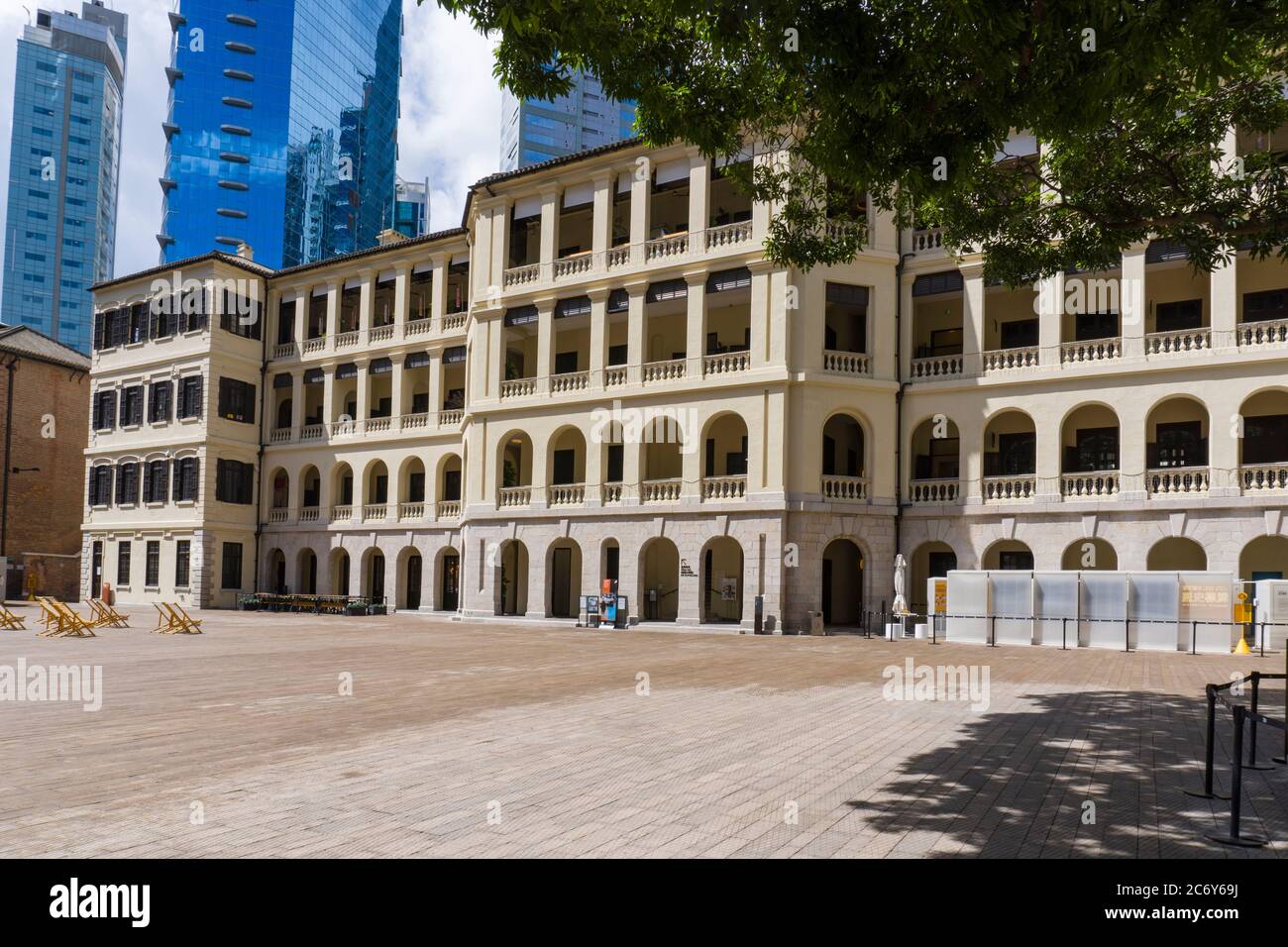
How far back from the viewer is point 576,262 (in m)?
35.1

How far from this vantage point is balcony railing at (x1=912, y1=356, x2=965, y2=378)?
30859 mm

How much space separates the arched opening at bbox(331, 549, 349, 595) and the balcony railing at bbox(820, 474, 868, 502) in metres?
25.3

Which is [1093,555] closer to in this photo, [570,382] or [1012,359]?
[1012,359]

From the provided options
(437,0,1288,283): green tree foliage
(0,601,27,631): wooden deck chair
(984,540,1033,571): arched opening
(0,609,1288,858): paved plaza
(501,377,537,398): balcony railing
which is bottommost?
(0,601,27,631): wooden deck chair

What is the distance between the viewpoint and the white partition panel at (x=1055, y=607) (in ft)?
80.7

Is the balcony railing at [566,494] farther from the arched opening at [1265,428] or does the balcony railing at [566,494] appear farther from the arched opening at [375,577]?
the arched opening at [1265,428]

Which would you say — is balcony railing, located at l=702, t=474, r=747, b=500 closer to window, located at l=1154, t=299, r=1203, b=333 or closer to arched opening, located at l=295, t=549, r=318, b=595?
window, located at l=1154, t=299, r=1203, b=333

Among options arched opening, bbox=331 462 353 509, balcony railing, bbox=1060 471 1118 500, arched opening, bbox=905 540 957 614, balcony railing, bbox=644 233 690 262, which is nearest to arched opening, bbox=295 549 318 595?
arched opening, bbox=331 462 353 509

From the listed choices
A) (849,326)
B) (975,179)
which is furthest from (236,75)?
(975,179)

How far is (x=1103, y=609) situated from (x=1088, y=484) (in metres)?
5.80

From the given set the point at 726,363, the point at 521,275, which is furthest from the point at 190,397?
the point at 726,363

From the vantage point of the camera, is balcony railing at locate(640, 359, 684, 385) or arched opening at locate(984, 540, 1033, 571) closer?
arched opening at locate(984, 540, 1033, 571)
